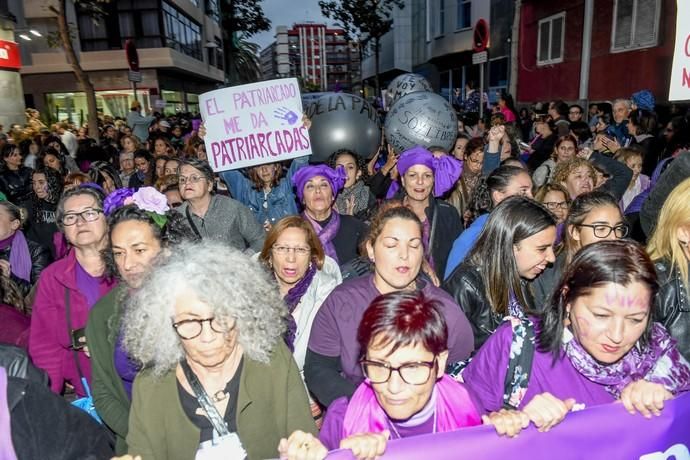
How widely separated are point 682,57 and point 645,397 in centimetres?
240

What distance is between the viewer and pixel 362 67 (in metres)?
51.2

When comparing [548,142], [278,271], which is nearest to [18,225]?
[278,271]

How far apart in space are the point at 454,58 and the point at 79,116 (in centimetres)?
2011

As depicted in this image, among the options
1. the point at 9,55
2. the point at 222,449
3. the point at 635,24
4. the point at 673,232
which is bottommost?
the point at 222,449

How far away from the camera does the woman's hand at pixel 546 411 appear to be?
163 centimetres

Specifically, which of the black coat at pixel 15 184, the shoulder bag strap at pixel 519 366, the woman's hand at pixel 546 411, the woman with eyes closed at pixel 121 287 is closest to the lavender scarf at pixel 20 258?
the woman with eyes closed at pixel 121 287

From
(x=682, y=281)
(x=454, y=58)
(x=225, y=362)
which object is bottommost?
(x=225, y=362)

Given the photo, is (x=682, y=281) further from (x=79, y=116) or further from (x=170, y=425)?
(x=79, y=116)

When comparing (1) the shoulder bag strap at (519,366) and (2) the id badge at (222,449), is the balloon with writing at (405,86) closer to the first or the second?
(1) the shoulder bag strap at (519,366)

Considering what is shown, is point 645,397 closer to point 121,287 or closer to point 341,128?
point 121,287

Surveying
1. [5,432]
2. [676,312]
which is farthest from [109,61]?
[676,312]

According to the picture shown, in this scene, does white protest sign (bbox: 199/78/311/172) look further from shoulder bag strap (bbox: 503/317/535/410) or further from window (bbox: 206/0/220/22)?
window (bbox: 206/0/220/22)

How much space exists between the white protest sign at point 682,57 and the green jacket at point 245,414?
9.51ft

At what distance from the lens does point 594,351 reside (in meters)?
1.75
